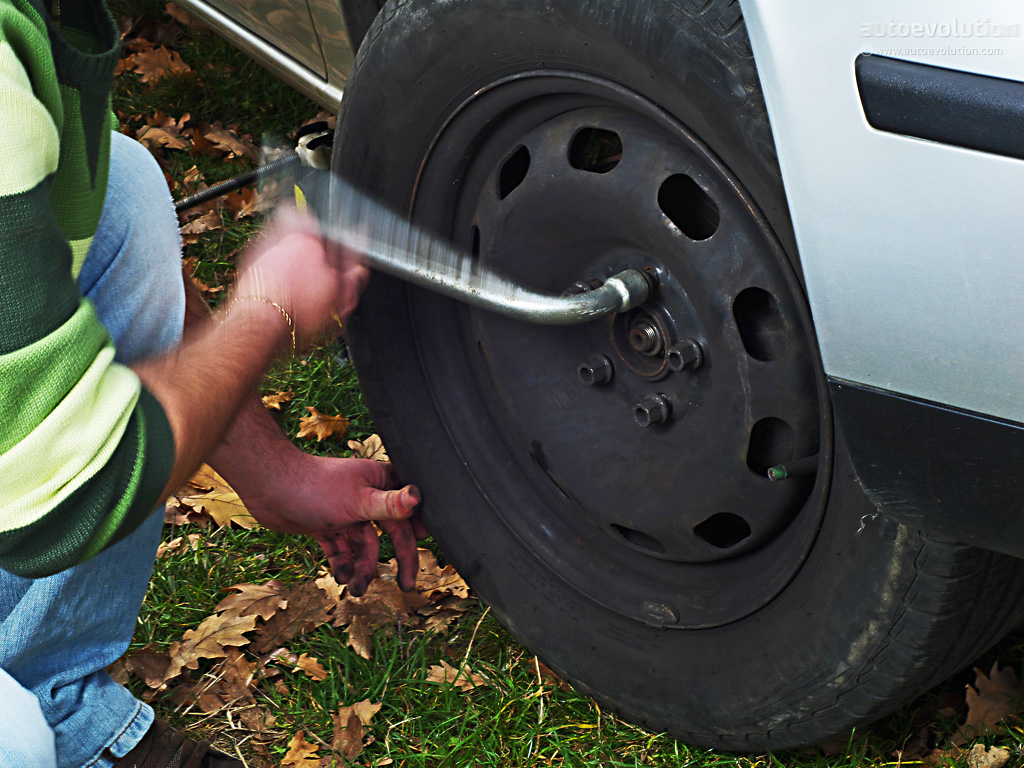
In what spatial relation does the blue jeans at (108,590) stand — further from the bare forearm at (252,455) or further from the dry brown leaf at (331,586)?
the dry brown leaf at (331,586)

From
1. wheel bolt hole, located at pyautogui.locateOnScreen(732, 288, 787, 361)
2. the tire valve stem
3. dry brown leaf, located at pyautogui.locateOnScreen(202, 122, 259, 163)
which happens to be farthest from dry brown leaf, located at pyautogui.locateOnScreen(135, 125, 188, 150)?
the tire valve stem

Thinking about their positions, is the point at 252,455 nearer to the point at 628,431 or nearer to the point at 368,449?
the point at 368,449

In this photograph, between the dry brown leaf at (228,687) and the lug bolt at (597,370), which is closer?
the lug bolt at (597,370)

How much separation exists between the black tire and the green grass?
103mm

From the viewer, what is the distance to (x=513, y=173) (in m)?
1.93

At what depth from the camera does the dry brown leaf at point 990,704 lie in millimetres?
1856

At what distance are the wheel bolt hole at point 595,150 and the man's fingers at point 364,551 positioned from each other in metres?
0.99

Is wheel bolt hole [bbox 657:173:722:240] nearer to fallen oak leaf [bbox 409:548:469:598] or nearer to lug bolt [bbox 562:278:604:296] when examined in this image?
lug bolt [bbox 562:278:604:296]

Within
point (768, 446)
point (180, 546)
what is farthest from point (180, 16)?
point (768, 446)

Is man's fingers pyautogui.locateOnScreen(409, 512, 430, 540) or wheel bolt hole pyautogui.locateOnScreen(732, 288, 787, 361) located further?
man's fingers pyautogui.locateOnScreen(409, 512, 430, 540)

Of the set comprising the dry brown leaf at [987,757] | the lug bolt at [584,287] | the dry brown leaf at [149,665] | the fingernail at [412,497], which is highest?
the lug bolt at [584,287]

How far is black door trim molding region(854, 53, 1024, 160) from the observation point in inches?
42.3

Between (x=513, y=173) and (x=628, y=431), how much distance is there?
0.51m

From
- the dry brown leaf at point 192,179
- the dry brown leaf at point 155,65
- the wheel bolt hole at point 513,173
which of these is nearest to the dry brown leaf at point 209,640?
the wheel bolt hole at point 513,173
